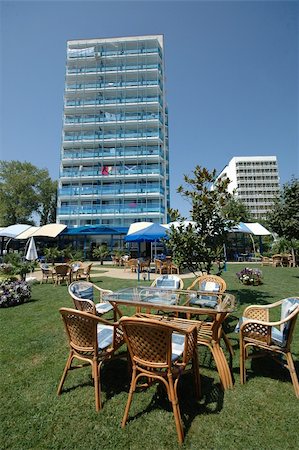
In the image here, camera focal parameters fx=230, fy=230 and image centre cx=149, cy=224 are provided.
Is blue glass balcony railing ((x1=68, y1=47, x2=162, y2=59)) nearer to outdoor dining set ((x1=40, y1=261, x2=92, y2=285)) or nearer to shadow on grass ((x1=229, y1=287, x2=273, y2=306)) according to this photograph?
outdoor dining set ((x1=40, y1=261, x2=92, y2=285))

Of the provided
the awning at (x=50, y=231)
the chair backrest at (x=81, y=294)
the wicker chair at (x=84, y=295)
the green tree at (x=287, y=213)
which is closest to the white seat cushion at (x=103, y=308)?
the wicker chair at (x=84, y=295)

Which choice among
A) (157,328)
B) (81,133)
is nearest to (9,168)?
(81,133)

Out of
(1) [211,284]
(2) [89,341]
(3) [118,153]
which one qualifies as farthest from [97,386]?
(3) [118,153]

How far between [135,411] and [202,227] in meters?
4.51

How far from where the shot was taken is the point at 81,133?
3975 cm

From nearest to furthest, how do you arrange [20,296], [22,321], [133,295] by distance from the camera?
[133,295]
[22,321]
[20,296]

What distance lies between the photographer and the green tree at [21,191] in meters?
40.4

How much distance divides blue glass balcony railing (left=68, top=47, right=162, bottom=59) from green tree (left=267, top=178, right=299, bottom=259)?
38.4m

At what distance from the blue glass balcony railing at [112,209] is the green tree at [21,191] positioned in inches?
405

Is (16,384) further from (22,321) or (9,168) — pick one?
(9,168)

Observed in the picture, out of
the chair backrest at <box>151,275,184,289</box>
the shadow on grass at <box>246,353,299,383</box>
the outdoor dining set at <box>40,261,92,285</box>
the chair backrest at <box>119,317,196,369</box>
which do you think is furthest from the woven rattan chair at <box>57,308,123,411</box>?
the outdoor dining set at <box>40,261,92,285</box>

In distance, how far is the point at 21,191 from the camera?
41281 mm

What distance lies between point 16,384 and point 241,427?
2.69m

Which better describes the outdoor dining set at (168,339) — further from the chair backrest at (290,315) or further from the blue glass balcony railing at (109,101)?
the blue glass balcony railing at (109,101)
